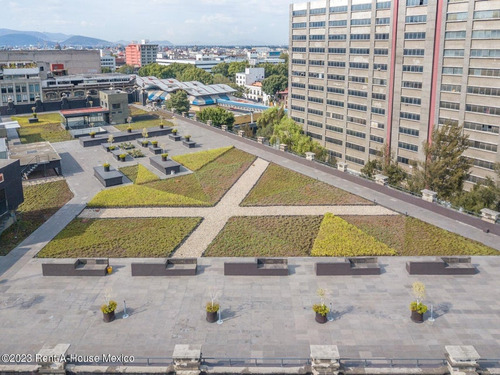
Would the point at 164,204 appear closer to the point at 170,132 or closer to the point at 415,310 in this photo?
the point at 415,310

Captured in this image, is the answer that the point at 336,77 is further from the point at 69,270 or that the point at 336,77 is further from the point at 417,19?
the point at 69,270

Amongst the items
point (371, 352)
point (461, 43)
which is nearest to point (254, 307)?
point (371, 352)

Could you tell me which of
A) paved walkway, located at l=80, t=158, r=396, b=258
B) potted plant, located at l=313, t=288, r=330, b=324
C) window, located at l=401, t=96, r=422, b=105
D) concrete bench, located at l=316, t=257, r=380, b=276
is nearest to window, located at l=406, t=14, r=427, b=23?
window, located at l=401, t=96, r=422, b=105

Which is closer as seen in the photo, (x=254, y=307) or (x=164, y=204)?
(x=254, y=307)

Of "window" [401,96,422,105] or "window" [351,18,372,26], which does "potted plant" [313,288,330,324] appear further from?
"window" [351,18,372,26]

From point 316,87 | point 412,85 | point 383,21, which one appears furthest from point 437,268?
point 316,87
